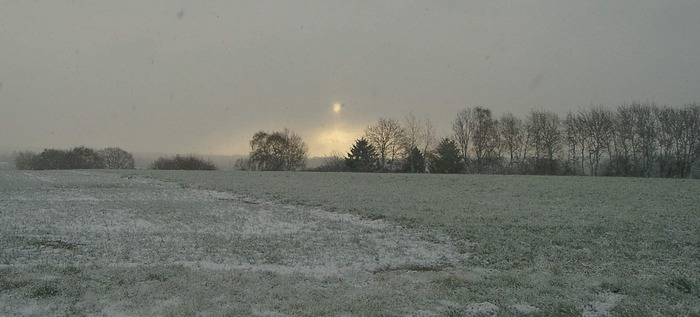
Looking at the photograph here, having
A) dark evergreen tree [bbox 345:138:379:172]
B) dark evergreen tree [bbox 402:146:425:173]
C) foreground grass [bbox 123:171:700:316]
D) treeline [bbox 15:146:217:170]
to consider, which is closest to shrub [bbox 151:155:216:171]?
treeline [bbox 15:146:217:170]

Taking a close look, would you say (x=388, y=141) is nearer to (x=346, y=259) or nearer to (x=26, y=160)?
(x=346, y=259)

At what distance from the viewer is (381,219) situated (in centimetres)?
1711

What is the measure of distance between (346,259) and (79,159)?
417 ft

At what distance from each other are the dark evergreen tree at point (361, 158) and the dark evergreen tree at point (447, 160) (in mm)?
13137

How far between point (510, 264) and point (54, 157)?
438 feet

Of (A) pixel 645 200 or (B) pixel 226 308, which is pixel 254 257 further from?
(A) pixel 645 200

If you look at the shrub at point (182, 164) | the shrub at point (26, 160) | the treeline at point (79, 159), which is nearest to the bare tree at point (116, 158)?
the treeline at point (79, 159)

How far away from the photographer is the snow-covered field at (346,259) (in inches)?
262

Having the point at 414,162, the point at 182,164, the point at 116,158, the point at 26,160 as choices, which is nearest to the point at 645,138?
the point at 414,162

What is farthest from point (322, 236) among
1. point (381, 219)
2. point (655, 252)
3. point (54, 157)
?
point (54, 157)

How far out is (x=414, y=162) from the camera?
265 ft

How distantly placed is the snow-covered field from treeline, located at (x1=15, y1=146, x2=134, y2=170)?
348 feet

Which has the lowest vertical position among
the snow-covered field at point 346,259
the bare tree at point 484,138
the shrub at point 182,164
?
the snow-covered field at point 346,259

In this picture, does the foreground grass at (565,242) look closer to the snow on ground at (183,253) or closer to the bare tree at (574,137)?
the snow on ground at (183,253)
